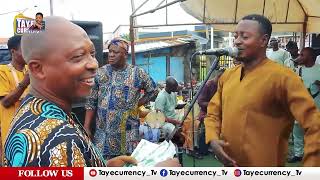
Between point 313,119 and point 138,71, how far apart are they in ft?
4.77

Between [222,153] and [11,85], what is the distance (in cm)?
142

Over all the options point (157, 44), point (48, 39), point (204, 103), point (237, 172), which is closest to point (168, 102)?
point (204, 103)

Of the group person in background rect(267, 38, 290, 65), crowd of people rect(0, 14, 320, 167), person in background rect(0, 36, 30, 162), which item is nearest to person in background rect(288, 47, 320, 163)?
crowd of people rect(0, 14, 320, 167)

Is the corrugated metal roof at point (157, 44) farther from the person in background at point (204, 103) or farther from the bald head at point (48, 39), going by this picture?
the bald head at point (48, 39)

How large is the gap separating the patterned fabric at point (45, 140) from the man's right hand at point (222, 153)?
3.33 feet

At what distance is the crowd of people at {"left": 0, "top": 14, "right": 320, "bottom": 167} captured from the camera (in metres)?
1.10

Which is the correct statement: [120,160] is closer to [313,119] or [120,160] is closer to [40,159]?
[40,159]

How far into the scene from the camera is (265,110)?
1980 millimetres

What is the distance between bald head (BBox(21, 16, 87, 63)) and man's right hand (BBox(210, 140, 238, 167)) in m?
1.12

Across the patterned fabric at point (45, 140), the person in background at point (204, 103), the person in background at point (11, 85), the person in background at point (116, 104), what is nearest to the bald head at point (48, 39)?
the patterned fabric at point (45, 140)

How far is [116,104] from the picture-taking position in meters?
2.92

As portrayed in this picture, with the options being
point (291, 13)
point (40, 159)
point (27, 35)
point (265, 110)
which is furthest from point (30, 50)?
point (291, 13)

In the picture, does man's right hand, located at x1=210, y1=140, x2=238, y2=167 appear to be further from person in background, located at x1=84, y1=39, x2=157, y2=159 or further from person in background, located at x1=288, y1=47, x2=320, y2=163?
person in background, located at x1=288, y1=47, x2=320, y2=163

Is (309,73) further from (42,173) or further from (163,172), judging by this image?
(42,173)
